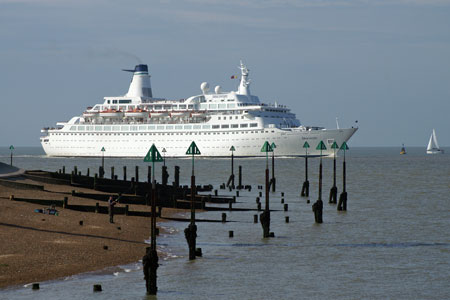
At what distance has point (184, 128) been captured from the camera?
114m

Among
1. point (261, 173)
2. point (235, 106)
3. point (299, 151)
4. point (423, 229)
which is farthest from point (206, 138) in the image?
point (423, 229)

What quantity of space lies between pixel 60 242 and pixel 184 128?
91.1 meters

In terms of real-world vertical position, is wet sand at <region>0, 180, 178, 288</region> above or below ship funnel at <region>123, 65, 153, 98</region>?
below

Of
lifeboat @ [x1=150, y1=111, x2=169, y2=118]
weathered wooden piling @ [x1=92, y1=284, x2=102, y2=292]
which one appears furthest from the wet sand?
lifeboat @ [x1=150, y1=111, x2=169, y2=118]

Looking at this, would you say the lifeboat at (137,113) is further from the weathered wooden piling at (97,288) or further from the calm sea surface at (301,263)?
the weathered wooden piling at (97,288)

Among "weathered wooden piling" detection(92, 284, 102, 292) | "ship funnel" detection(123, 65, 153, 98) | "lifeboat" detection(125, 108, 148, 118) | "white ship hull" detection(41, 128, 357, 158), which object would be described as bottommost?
"weathered wooden piling" detection(92, 284, 102, 292)

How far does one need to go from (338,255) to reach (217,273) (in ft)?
17.4

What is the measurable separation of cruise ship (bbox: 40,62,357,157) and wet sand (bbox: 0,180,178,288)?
253ft

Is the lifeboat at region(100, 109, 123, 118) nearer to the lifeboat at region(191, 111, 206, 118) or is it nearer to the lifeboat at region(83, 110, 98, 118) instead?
the lifeboat at region(83, 110, 98, 118)

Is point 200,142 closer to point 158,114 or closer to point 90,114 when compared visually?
point 158,114

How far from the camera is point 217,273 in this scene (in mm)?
21734

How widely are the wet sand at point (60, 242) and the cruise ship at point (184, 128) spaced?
7697 centimetres

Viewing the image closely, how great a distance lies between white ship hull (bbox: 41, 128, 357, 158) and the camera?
107 m

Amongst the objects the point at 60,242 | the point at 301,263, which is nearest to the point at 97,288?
the point at 60,242
